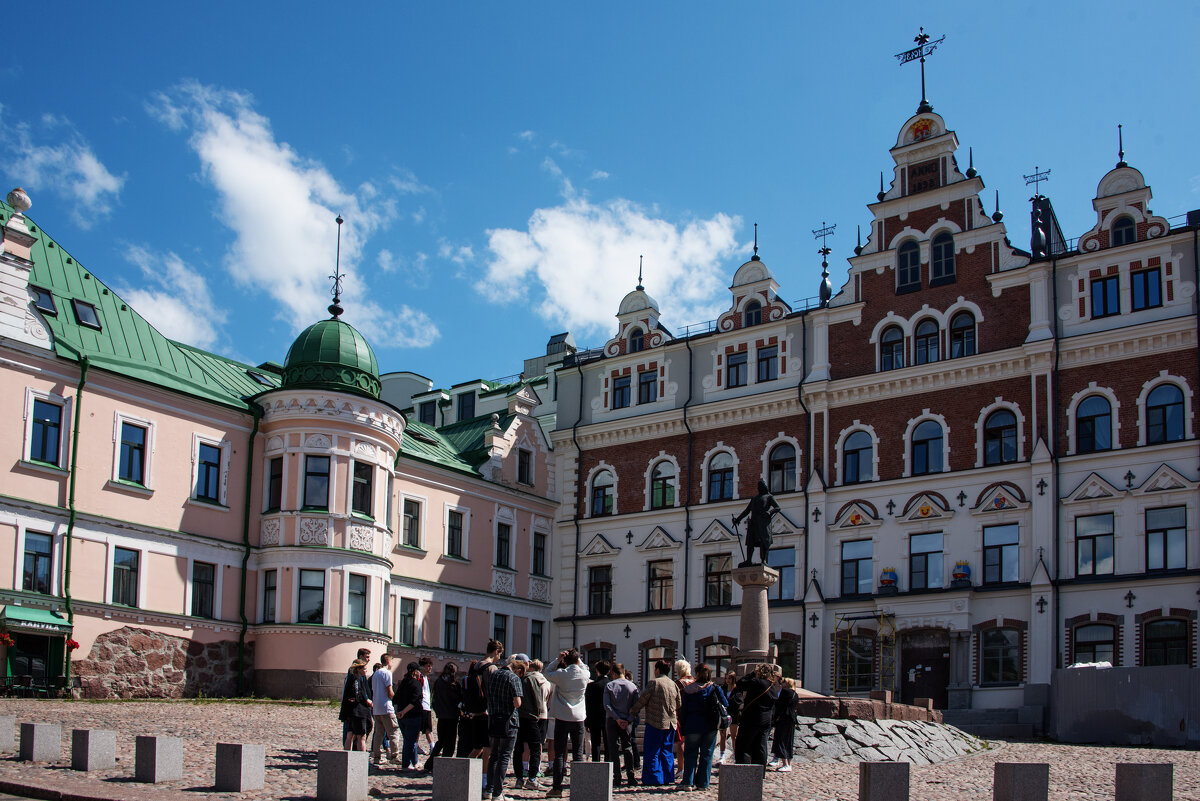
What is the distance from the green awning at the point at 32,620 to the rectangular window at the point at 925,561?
23111 millimetres

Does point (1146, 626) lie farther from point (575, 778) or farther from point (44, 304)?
point (44, 304)

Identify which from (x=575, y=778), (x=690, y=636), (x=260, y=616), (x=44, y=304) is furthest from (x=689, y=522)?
(x=575, y=778)

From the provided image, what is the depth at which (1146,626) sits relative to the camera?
3466cm

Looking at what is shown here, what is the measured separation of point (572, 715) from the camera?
17.5m

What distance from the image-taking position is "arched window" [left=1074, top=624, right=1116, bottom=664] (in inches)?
1385

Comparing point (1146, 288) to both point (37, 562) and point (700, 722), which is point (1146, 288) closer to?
point (700, 722)

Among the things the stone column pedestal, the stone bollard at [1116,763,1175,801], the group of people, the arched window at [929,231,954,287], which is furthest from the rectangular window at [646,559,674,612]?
the stone bollard at [1116,763,1175,801]

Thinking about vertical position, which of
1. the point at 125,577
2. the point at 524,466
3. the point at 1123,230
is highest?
the point at 1123,230

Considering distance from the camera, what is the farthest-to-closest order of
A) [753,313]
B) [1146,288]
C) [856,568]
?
1. [753,313]
2. [856,568]
3. [1146,288]

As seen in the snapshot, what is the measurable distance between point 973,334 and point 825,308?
5.04 m

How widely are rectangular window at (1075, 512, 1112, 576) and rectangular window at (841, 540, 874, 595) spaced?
6.31 m

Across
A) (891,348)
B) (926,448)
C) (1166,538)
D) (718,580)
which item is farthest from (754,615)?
(891,348)

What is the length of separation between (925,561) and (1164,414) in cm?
780

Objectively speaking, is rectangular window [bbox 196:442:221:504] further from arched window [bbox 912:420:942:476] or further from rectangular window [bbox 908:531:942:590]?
arched window [bbox 912:420:942:476]
